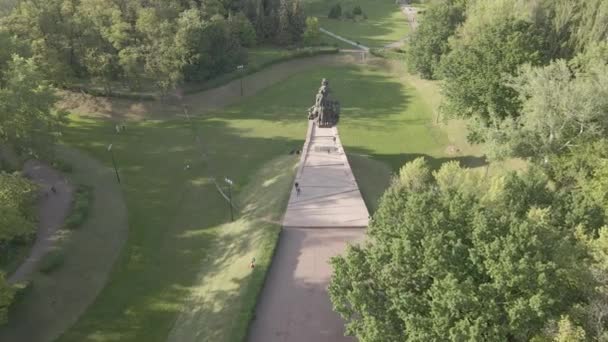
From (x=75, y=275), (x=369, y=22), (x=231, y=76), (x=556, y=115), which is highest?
(x=369, y=22)

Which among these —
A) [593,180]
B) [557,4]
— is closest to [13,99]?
[593,180]

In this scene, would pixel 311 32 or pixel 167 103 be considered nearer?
pixel 167 103

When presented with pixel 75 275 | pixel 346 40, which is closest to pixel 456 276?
pixel 75 275

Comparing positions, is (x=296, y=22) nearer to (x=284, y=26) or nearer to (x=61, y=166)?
(x=284, y=26)

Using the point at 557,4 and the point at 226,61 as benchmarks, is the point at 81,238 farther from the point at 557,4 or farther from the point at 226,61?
the point at 557,4

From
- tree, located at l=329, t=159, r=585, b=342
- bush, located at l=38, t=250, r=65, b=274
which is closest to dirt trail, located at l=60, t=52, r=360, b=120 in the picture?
bush, located at l=38, t=250, r=65, b=274

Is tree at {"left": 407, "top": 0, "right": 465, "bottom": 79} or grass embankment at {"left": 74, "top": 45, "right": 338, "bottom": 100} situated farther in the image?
tree at {"left": 407, "top": 0, "right": 465, "bottom": 79}

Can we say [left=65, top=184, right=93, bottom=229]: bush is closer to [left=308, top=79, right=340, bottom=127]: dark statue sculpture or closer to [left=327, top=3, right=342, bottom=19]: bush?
[left=308, top=79, right=340, bottom=127]: dark statue sculpture
